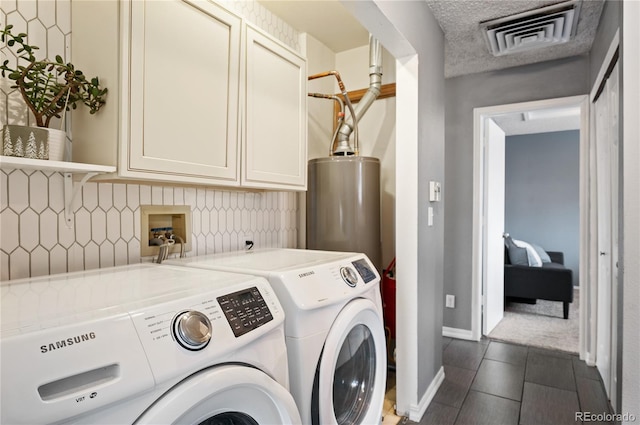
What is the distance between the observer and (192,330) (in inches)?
32.5

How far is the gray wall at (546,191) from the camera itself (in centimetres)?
560

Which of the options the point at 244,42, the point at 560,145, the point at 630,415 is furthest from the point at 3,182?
the point at 560,145

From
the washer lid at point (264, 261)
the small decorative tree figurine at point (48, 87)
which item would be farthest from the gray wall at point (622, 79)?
the small decorative tree figurine at point (48, 87)

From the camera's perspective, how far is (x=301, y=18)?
2490 mm

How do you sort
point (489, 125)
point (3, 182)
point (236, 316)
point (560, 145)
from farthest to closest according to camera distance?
point (560, 145) → point (489, 125) → point (3, 182) → point (236, 316)

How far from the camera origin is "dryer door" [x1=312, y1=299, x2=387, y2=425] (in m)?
1.22

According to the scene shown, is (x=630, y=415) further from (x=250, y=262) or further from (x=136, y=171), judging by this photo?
(x=136, y=171)

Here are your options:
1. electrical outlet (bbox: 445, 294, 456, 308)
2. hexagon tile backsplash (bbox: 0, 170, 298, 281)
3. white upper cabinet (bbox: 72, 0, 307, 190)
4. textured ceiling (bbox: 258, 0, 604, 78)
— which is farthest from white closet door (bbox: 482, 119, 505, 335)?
hexagon tile backsplash (bbox: 0, 170, 298, 281)

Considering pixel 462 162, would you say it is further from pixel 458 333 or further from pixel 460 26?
pixel 458 333

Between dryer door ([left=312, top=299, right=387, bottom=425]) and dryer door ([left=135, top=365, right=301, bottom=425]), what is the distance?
22 cm

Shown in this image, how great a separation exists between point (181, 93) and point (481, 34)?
2.16 m

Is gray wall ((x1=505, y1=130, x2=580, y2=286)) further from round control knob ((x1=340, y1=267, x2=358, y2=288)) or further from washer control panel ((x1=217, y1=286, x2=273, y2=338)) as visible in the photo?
washer control panel ((x1=217, y1=286, x2=273, y2=338))

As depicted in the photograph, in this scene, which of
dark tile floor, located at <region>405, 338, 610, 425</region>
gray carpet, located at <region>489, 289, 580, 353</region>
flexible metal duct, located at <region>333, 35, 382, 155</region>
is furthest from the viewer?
gray carpet, located at <region>489, 289, 580, 353</region>

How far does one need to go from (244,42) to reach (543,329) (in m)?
3.66
